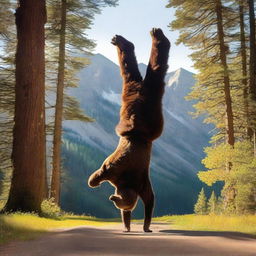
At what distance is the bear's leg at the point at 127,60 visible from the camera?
13.0 ft

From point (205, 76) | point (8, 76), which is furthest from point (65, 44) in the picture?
point (205, 76)

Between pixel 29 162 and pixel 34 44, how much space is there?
2.69 metres

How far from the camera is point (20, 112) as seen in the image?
27.1 feet

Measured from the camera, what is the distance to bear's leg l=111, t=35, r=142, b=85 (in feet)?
13.0

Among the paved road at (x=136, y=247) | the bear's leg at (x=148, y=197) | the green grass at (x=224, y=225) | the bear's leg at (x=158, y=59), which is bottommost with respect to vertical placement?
the green grass at (x=224, y=225)

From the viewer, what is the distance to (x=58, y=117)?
659 inches

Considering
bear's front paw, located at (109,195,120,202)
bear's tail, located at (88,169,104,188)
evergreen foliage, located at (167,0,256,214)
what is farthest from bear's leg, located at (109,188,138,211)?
evergreen foliage, located at (167,0,256,214)

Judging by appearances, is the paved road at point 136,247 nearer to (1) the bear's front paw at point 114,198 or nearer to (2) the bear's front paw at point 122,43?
(1) the bear's front paw at point 114,198

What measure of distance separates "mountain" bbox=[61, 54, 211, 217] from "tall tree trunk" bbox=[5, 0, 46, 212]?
88313 millimetres

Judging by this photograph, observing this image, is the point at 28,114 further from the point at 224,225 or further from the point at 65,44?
the point at 65,44

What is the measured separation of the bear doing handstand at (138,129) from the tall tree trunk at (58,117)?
42.1 feet

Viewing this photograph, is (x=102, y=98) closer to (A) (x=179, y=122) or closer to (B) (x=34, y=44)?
(A) (x=179, y=122)

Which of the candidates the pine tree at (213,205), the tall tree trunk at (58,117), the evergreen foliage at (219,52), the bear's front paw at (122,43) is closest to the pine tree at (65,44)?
the tall tree trunk at (58,117)

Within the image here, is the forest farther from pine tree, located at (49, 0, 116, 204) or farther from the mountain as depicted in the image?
the mountain
